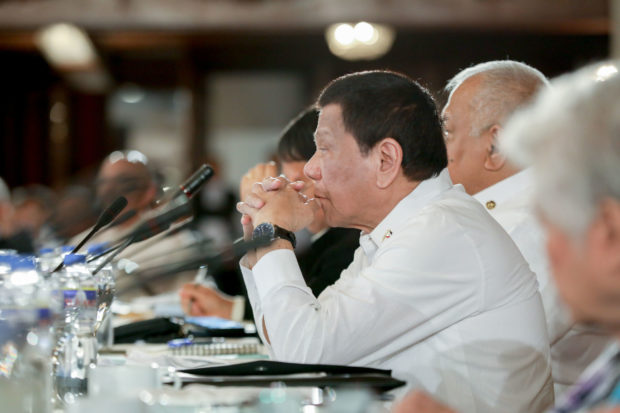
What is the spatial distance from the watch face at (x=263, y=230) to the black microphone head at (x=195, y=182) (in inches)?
7.5

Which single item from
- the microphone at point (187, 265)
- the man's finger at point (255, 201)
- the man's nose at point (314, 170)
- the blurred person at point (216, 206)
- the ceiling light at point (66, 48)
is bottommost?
the microphone at point (187, 265)

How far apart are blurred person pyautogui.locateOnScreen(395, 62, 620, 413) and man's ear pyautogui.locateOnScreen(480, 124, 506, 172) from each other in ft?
5.38

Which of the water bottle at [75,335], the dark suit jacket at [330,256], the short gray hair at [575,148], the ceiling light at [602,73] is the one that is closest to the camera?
the short gray hair at [575,148]

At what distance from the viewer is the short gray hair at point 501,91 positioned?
8.51 feet

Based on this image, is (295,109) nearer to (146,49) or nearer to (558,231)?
(146,49)

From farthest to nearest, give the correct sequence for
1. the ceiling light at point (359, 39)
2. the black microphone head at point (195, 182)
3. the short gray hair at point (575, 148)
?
the ceiling light at point (359, 39) < the black microphone head at point (195, 182) < the short gray hair at point (575, 148)

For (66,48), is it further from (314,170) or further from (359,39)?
(314,170)

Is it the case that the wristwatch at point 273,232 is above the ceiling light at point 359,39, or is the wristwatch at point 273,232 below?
below

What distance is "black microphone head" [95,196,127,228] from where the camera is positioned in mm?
1718

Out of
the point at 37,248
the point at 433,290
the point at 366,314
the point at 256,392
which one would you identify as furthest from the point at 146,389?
the point at 37,248

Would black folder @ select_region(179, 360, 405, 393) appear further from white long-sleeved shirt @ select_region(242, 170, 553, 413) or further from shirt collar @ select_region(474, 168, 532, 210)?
shirt collar @ select_region(474, 168, 532, 210)

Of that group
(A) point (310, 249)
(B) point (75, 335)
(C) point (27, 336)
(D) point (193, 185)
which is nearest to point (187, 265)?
(C) point (27, 336)

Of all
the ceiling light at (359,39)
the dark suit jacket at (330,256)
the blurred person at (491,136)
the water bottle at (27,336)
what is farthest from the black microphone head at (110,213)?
the ceiling light at (359,39)

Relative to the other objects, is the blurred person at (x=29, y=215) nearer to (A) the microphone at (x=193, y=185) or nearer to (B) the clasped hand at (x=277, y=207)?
(A) the microphone at (x=193, y=185)
